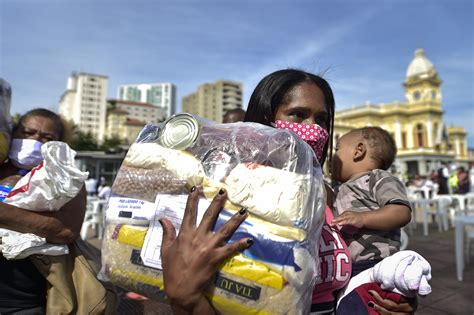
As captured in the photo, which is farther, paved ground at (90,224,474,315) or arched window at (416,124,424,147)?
arched window at (416,124,424,147)

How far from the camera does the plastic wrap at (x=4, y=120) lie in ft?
5.07

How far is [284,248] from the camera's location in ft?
2.37

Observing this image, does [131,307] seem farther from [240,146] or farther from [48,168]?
[240,146]

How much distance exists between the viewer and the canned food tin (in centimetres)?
87

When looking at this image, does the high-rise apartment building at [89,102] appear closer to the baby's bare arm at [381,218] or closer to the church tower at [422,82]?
the church tower at [422,82]

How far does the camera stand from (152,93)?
5172 inches

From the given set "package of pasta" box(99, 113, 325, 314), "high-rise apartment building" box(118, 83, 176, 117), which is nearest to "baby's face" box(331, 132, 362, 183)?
"package of pasta" box(99, 113, 325, 314)

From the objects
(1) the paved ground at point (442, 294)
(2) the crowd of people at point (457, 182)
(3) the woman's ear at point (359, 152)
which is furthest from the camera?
(2) the crowd of people at point (457, 182)

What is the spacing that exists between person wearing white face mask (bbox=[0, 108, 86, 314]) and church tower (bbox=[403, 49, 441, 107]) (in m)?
56.8

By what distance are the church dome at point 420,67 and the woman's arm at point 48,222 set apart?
60335 millimetres

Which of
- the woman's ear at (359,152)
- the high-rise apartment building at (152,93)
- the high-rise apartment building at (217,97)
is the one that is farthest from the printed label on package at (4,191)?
the high-rise apartment building at (152,93)

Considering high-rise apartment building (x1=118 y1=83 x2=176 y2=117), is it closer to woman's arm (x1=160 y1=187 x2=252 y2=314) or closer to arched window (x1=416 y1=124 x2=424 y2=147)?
arched window (x1=416 y1=124 x2=424 y2=147)

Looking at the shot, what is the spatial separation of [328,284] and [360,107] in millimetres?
53775

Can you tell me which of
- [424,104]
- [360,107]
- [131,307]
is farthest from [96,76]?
[131,307]
